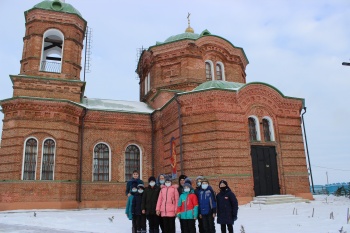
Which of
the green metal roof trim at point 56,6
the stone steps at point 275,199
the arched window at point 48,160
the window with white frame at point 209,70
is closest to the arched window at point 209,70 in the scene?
the window with white frame at point 209,70

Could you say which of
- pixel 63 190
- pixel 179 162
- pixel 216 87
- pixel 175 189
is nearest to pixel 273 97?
pixel 216 87

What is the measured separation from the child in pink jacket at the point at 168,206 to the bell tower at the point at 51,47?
11.6 meters

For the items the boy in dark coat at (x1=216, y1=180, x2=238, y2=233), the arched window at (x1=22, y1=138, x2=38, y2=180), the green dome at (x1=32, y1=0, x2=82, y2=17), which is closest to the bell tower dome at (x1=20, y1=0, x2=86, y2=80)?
the green dome at (x1=32, y1=0, x2=82, y2=17)

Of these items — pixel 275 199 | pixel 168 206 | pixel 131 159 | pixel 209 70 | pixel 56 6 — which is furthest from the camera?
pixel 209 70

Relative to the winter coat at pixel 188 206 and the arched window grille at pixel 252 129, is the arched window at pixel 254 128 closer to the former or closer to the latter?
the arched window grille at pixel 252 129

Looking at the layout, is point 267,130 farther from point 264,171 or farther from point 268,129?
point 264,171

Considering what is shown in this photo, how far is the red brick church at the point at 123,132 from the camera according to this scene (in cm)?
1349

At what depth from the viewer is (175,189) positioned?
262 inches

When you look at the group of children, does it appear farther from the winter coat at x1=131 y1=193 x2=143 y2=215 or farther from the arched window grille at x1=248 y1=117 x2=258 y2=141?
the arched window grille at x1=248 y1=117 x2=258 y2=141

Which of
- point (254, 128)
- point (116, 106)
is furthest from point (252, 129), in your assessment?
point (116, 106)

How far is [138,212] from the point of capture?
693 cm

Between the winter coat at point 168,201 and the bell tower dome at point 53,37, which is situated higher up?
the bell tower dome at point 53,37

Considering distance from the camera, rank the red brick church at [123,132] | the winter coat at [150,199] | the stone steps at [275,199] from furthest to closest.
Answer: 1. the red brick church at [123,132]
2. the stone steps at [275,199]
3. the winter coat at [150,199]

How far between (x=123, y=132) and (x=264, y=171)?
303 inches
